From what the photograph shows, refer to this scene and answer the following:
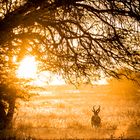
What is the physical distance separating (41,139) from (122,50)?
8429mm

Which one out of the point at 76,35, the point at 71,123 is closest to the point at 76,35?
the point at 76,35

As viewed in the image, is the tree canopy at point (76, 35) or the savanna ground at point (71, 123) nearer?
the tree canopy at point (76, 35)

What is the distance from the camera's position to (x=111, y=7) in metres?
10.0

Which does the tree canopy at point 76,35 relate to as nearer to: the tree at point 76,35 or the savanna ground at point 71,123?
the tree at point 76,35

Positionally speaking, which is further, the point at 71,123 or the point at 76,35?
the point at 71,123

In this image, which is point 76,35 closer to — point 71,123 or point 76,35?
point 76,35

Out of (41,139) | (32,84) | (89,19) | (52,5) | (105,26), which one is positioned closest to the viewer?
(52,5)

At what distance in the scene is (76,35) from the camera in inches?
401

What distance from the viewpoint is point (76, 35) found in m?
10.2

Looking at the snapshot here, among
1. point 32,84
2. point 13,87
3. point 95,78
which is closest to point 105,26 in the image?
point 95,78

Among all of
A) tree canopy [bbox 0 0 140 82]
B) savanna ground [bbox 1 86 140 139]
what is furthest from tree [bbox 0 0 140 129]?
savanna ground [bbox 1 86 140 139]

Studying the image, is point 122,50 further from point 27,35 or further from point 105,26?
point 27,35

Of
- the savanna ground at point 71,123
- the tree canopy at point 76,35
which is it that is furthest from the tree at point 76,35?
the savanna ground at point 71,123

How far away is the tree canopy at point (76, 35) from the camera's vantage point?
9867 mm
